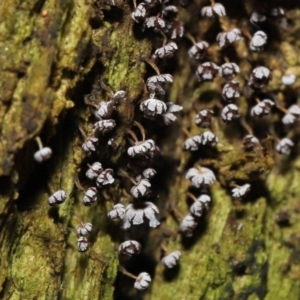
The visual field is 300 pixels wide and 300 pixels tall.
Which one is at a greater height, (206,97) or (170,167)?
(206,97)

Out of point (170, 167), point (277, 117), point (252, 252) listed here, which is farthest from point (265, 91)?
point (252, 252)

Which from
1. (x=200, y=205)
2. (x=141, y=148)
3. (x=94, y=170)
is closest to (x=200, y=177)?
(x=200, y=205)

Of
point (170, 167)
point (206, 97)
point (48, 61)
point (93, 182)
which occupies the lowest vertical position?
point (170, 167)

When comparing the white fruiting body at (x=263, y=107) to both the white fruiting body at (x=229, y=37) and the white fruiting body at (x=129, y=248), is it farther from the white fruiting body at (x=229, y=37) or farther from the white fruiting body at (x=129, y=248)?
the white fruiting body at (x=129, y=248)

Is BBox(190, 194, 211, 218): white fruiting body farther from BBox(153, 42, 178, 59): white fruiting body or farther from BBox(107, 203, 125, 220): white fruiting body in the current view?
BBox(153, 42, 178, 59): white fruiting body

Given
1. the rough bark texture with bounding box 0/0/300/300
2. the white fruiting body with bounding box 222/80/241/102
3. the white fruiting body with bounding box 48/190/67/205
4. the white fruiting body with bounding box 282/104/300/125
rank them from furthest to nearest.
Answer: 1. the white fruiting body with bounding box 282/104/300/125
2. the white fruiting body with bounding box 222/80/241/102
3. the white fruiting body with bounding box 48/190/67/205
4. the rough bark texture with bounding box 0/0/300/300

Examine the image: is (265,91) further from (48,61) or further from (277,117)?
(48,61)

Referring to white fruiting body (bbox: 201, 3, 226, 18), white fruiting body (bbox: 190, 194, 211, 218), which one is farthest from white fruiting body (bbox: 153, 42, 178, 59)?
white fruiting body (bbox: 190, 194, 211, 218)
